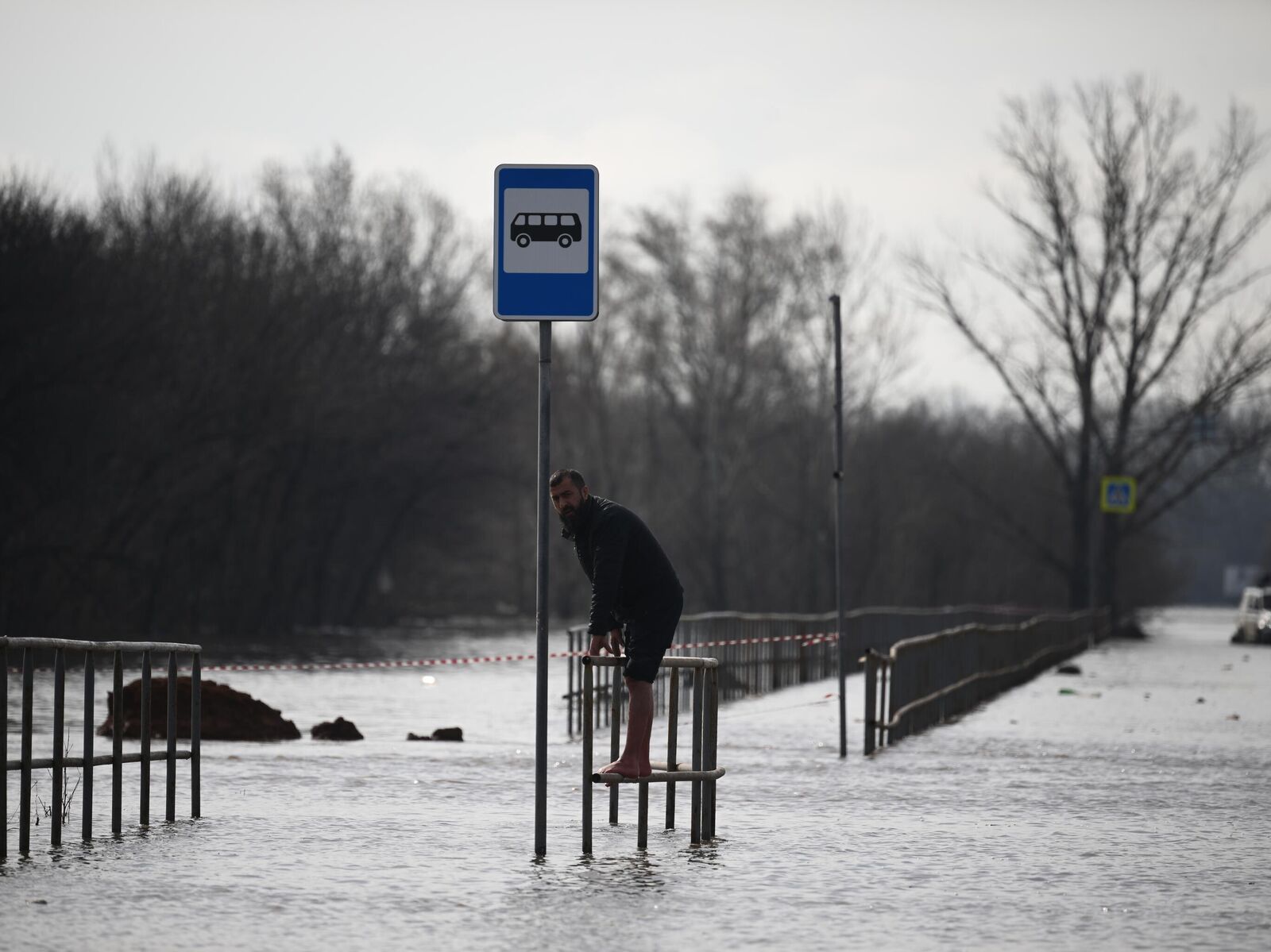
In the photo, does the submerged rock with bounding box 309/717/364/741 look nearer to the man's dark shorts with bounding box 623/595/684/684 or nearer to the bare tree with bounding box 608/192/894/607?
the man's dark shorts with bounding box 623/595/684/684

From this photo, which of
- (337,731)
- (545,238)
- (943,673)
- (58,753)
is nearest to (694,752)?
(545,238)

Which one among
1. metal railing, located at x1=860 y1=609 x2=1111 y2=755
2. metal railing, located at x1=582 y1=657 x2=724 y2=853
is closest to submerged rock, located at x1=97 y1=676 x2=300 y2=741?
metal railing, located at x1=860 y1=609 x2=1111 y2=755

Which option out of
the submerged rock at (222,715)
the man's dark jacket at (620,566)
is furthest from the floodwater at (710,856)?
the man's dark jacket at (620,566)

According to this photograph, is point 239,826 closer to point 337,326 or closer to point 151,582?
point 151,582

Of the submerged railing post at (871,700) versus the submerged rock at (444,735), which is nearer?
the submerged railing post at (871,700)

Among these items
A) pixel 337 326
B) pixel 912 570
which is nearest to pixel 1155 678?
pixel 337 326

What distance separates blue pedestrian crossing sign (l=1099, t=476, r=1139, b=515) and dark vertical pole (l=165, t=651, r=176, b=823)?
4032 cm

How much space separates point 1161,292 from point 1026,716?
34.3 metres

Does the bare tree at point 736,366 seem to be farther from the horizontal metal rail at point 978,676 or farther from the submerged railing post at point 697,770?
the submerged railing post at point 697,770

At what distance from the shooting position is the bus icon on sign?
10.6 meters

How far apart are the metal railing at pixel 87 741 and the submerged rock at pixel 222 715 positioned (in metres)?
6.87

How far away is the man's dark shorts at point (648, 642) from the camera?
36.0 feet

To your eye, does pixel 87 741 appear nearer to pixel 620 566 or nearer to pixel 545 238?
pixel 620 566

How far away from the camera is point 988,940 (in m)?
8.30
